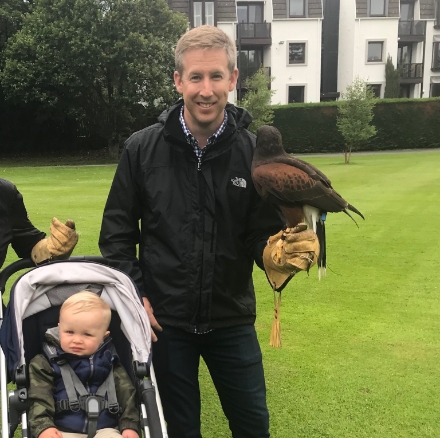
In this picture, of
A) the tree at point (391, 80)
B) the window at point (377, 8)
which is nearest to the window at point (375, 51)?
the tree at point (391, 80)

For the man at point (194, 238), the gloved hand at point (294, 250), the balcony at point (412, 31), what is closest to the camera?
the gloved hand at point (294, 250)

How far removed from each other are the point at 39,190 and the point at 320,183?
46.5 feet

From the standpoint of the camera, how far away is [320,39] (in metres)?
35.1

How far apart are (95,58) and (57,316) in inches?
953

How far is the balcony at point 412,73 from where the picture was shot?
122 ft

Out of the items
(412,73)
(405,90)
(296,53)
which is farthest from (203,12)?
(405,90)

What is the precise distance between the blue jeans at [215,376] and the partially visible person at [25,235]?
0.69m

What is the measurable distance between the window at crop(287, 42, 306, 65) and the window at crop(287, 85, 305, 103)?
5.47 feet

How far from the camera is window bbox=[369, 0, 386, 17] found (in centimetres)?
3578

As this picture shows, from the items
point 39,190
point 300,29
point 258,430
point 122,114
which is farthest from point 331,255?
point 300,29

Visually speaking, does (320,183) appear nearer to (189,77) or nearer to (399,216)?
(189,77)

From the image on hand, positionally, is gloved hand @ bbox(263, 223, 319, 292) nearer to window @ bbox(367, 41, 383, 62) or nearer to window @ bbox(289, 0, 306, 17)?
window @ bbox(289, 0, 306, 17)

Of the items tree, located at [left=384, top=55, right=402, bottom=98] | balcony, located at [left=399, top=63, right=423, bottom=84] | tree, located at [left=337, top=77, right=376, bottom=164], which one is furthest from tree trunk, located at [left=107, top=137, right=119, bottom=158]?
balcony, located at [left=399, top=63, right=423, bottom=84]

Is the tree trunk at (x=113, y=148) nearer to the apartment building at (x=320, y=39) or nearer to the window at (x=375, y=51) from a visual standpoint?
the apartment building at (x=320, y=39)
